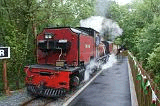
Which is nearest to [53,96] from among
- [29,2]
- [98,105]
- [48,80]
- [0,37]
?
[48,80]

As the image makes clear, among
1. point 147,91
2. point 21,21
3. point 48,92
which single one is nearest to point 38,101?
point 48,92

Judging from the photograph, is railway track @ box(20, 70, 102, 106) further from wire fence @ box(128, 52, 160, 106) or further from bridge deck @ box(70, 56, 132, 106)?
wire fence @ box(128, 52, 160, 106)

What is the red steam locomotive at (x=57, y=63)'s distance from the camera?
9055mm

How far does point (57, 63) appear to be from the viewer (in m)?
9.74

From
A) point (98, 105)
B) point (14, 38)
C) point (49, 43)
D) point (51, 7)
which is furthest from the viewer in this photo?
point (51, 7)

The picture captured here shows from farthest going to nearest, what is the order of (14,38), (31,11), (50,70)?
1. (31,11)
2. (14,38)
3. (50,70)

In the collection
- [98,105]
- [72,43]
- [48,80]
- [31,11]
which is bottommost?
[98,105]

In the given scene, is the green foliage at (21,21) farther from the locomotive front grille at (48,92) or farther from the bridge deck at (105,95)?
the bridge deck at (105,95)

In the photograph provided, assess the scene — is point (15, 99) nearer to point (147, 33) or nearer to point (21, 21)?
point (21, 21)

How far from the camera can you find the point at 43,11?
45.5 ft

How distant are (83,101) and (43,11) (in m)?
7.32

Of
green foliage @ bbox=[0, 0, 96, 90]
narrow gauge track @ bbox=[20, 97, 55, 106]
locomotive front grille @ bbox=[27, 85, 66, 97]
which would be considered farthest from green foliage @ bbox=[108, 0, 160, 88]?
green foliage @ bbox=[0, 0, 96, 90]

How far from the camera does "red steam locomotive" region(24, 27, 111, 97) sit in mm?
9055

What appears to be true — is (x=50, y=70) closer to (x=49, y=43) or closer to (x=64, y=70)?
(x=64, y=70)
